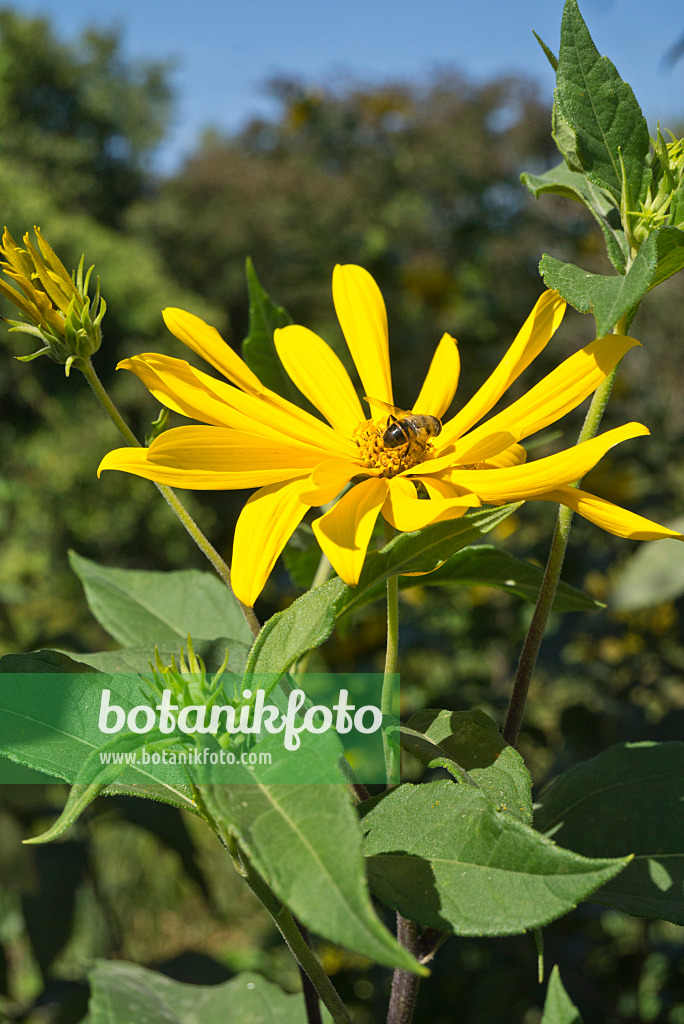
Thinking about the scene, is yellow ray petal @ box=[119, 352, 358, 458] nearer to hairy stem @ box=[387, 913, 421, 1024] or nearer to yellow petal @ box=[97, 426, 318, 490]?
yellow petal @ box=[97, 426, 318, 490]

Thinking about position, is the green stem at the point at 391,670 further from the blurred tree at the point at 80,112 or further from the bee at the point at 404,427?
the blurred tree at the point at 80,112

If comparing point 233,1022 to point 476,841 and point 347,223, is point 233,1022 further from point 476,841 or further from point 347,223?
point 347,223

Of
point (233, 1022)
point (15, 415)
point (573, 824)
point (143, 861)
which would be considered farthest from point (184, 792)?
point (15, 415)

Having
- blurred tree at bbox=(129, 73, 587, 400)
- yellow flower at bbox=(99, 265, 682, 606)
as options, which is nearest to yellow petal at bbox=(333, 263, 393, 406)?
yellow flower at bbox=(99, 265, 682, 606)

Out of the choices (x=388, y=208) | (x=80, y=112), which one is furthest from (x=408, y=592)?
(x=80, y=112)

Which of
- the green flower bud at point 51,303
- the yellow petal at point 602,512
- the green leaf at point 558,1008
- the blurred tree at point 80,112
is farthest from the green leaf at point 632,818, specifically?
the blurred tree at point 80,112

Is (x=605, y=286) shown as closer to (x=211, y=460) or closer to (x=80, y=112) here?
(x=211, y=460)

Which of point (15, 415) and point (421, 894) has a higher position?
point (15, 415)
